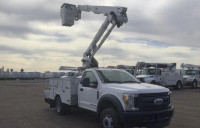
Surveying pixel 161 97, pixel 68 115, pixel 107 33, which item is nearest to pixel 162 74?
pixel 107 33

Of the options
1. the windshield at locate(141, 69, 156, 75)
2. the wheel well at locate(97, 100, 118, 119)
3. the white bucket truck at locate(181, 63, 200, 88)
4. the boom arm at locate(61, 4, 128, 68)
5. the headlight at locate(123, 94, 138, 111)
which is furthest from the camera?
the white bucket truck at locate(181, 63, 200, 88)

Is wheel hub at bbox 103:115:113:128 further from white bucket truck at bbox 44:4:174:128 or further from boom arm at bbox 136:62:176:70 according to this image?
boom arm at bbox 136:62:176:70

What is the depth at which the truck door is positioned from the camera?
804cm

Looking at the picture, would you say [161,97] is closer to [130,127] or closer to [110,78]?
[130,127]

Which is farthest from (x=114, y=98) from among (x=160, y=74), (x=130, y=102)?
(x=160, y=74)

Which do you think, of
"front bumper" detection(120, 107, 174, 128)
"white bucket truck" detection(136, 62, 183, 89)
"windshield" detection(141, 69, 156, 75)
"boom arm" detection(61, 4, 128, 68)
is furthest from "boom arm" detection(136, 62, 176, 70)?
"front bumper" detection(120, 107, 174, 128)

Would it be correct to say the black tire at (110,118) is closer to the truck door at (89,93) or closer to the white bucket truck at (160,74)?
the truck door at (89,93)

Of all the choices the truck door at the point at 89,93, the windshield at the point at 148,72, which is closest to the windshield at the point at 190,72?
the windshield at the point at 148,72

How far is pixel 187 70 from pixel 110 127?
75.8 feet

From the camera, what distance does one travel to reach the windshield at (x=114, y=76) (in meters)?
8.07

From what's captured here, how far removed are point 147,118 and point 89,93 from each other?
237cm

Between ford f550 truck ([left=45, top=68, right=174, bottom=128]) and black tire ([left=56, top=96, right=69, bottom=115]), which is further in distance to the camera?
black tire ([left=56, top=96, right=69, bottom=115])

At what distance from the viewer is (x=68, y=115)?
10.3 metres

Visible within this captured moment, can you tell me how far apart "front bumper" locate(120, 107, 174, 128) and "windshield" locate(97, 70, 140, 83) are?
5.54 ft
